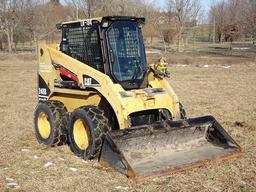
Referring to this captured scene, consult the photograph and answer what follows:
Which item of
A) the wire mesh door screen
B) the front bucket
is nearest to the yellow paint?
the wire mesh door screen

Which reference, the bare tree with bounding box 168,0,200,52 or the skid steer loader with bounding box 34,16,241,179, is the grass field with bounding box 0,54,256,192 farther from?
the bare tree with bounding box 168,0,200,52

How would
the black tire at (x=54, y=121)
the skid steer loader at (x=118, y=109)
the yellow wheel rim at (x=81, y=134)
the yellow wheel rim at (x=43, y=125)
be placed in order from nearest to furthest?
1. the skid steer loader at (x=118, y=109)
2. the yellow wheel rim at (x=81, y=134)
3. the black tire at (x=54, y=121)
4. the yellow wheel rim at (x=43, y=125)

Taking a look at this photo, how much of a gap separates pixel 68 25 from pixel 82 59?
722 millimetres

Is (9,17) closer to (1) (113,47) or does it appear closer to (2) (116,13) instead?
(2) (116,13)

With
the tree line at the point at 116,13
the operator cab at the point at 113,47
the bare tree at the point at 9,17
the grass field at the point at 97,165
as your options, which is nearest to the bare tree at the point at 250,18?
the tree line at the point at 116,13

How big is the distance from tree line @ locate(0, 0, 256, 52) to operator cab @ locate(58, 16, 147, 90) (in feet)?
78.3

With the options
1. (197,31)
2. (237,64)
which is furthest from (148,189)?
(197,31)

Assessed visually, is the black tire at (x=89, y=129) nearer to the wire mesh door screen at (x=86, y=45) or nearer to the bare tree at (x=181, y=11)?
the wire mesh door screen at (x=86, y=45)

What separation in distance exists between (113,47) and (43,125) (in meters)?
2.11

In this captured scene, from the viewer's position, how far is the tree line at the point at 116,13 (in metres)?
32.4

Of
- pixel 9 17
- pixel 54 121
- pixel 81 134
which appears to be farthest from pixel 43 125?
pixel 9 17

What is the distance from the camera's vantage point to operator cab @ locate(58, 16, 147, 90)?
6.54m

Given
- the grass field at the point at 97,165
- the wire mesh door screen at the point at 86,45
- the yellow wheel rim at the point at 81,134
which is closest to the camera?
the grass field at the point at 97,165

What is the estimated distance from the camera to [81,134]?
259 inches
